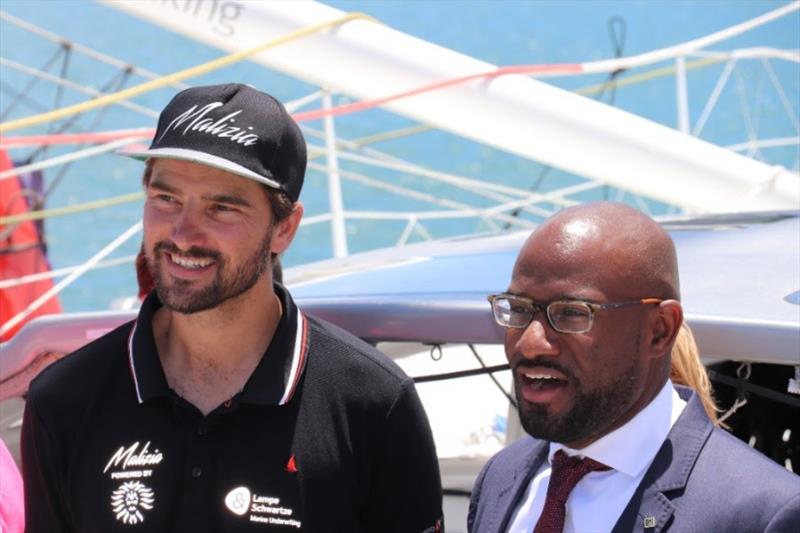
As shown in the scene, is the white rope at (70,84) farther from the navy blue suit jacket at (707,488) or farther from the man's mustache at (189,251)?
the navy blue suit jacket at (707,488)

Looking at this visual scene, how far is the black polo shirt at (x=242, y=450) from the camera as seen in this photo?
93.4 inches

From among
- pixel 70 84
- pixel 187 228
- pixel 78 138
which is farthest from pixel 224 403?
pixel 70 84

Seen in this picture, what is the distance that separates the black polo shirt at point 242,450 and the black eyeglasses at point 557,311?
1.28 ft

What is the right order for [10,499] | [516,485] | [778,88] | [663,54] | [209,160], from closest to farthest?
1. [516,485]
2. [209,160]
3. [10,499]
4. [663,54]
5. [778,88]

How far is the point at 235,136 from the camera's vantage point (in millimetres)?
2441

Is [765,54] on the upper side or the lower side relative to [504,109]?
upper

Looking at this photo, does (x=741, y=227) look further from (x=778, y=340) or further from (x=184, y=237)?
(x=184, y=237)

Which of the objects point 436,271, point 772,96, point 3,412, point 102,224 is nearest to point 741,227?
point 436,271

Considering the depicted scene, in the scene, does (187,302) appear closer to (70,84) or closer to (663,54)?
(663,54)

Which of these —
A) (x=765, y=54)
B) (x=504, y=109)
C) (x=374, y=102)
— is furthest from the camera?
(x=765, y=54)

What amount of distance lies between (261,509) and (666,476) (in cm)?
70

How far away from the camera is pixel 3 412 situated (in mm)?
3645

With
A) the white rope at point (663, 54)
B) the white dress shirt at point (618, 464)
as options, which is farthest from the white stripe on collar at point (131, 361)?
the white rope at point (663, 54)

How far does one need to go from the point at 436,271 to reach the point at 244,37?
196 centimetres
